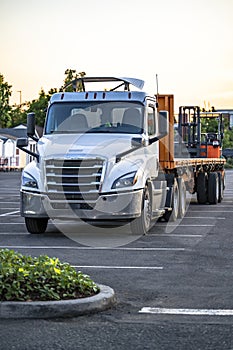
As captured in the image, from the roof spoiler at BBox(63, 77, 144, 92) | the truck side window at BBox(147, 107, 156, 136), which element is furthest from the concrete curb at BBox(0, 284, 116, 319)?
the roof spoiler at BBox(63, 77, 144, 92)

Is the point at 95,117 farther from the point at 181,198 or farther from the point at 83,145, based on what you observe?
the point at 181,198

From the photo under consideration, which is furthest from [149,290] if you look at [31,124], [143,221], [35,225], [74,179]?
[31,124]

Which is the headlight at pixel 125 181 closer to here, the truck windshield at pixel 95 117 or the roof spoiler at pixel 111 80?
the truck windshield at pixel 95 117

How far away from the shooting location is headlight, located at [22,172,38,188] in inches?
649

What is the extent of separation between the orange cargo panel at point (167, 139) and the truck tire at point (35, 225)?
348 centimetres

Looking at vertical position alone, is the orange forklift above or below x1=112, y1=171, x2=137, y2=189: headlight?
above

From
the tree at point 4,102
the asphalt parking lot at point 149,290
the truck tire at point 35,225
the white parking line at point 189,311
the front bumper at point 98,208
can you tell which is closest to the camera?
the asphalt parking lot at point 149,290

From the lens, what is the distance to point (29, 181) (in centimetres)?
Result: 1655

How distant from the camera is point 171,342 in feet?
23.9

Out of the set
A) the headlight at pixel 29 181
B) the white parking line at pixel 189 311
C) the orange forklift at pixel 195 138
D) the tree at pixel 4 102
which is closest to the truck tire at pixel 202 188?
the orange forklift at pixel 195 138

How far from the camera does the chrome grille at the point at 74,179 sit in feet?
52.9

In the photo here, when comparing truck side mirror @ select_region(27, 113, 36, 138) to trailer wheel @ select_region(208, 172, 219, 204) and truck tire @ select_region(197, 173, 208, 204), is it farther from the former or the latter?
trailer wheel @ select_region(208, 172, 219, 204)

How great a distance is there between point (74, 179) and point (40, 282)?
24.7 ft

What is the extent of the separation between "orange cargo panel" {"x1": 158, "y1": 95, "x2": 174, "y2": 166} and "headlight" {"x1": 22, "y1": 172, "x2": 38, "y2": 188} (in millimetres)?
3899
